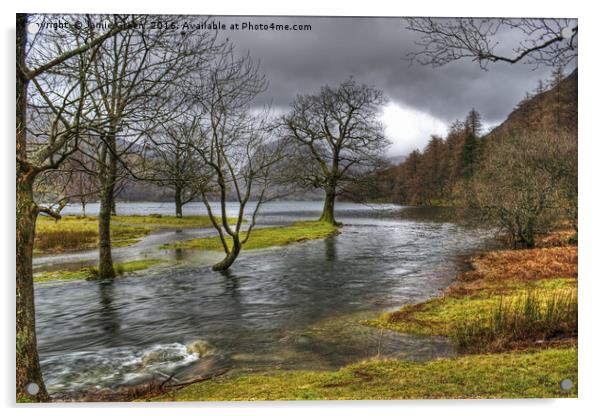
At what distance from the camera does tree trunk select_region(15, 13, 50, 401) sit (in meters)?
4.39

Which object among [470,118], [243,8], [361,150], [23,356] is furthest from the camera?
[361,150]

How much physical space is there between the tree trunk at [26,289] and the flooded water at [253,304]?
0.78 ft

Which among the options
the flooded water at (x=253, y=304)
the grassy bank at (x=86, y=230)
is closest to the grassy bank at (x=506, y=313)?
the flooded water at (x=253, y=304)

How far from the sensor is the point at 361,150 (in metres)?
6.81

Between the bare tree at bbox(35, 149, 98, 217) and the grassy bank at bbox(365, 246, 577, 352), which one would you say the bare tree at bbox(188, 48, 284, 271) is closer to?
the bare tree at bbox(35, 149, 98, 217)

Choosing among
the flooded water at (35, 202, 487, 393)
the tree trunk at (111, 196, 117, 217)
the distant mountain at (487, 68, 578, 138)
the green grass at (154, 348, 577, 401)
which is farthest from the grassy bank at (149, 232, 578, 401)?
the tree trunk at (111, 196, 117, 217)

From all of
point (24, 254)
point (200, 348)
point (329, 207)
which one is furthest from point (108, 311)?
point (329, 207)

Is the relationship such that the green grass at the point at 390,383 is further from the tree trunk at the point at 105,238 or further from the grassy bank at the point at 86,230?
the grassy bank at the point at 86,230

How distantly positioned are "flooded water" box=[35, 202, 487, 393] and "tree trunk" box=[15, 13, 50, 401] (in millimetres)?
246

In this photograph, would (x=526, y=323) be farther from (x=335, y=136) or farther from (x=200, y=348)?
(x=200, y=348)

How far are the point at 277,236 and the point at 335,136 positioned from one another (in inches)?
79.4

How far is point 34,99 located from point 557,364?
294 inches

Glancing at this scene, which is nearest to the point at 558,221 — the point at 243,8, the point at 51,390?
the point at 243,8

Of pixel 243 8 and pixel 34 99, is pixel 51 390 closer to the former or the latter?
pixel 34 99
